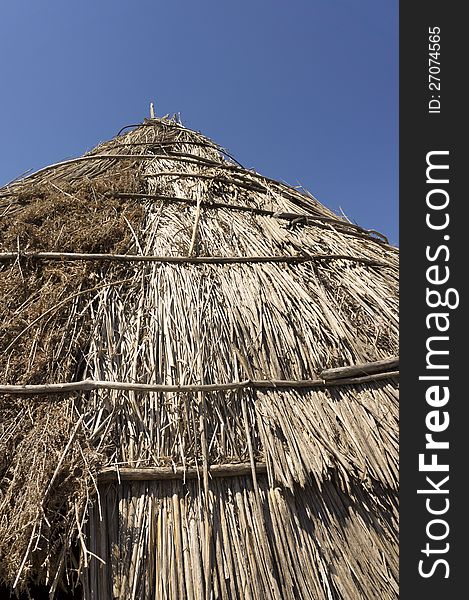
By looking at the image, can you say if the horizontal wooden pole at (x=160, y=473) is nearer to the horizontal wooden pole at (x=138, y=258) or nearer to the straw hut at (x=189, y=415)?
the straw hut at (x=189, y=415)

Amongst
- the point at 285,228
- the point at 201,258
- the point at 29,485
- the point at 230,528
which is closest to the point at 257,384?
the point at 230,528

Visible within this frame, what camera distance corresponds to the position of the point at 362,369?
210cm

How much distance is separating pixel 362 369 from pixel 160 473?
3.35 ft

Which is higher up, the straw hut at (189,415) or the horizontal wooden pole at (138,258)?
the horizontal wooden pole at (138,258)

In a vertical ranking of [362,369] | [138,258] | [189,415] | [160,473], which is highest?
[138,258]

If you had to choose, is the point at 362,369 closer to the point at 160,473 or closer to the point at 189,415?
the point at 189,415

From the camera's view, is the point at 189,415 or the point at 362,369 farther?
the point at 362,369

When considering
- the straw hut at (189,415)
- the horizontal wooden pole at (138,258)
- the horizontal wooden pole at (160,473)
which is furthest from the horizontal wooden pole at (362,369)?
the horizontal wooden pole at (138,258)

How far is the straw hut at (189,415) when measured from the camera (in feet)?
5.25

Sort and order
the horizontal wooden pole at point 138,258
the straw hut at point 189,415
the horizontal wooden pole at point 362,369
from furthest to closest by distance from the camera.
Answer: the horizontal wooden pole at point 138,258, the horizontal wooden pole at point 362,369, the straw hut at point 189,415

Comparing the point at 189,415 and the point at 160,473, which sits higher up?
the point at 189,415

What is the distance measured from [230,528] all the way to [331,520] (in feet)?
1.34

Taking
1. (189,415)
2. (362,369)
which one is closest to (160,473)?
(189,415)

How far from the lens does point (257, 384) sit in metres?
1.94
